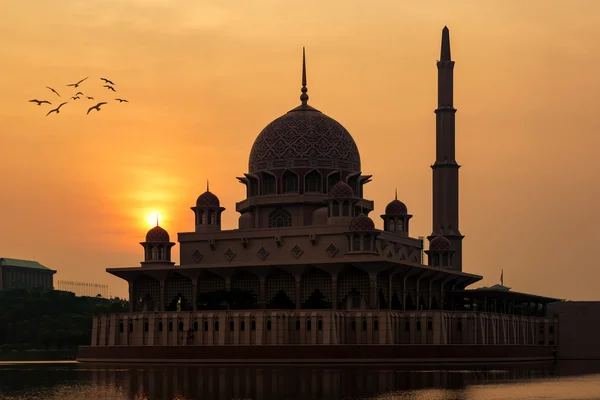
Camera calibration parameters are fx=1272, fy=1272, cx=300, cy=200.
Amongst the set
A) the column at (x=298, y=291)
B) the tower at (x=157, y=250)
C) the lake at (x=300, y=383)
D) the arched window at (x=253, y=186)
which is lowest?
the lake at (x=300, y=383)

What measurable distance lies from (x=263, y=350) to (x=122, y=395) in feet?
117

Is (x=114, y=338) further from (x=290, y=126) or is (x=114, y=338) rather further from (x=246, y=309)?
(x=290, y=126)

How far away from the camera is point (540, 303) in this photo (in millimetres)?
138375

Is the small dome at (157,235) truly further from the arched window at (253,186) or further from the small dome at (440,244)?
the small dome at (440,244)

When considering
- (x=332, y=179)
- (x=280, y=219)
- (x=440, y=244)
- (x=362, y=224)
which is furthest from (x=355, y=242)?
(x=440, y=244)

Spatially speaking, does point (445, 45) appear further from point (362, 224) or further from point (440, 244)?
point (362, 224)

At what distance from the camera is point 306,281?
4247 inches

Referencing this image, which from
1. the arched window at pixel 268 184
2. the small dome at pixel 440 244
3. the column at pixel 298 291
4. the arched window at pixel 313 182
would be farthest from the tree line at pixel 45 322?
the column at pixel 298 291

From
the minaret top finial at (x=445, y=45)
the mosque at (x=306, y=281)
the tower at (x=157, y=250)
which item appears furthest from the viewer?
the minaret top finial at (x=445, y=45)

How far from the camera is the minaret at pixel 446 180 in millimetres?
125812

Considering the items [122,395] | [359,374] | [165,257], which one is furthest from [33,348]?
[122,395]

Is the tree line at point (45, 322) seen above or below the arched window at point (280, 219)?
below

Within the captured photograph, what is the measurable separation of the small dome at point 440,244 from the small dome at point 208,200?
805 inches

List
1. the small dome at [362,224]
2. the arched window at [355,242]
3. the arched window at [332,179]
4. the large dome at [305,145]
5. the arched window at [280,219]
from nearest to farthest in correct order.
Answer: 1. the small dome at [362,224]
2. the arched window at [355,242]
3. the arched window at [280,219]
4. the large dome at [305,145]
5. the arched window at [332,179]
